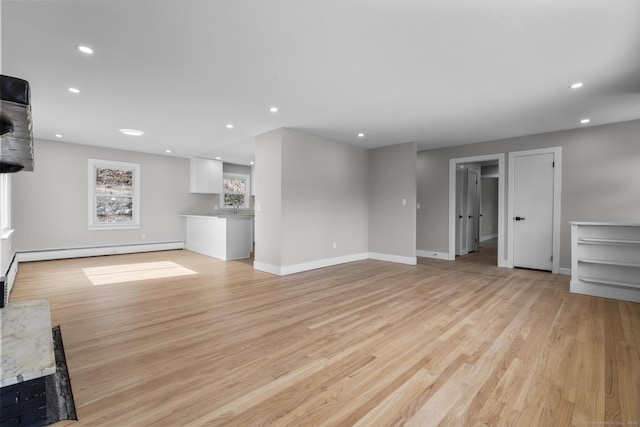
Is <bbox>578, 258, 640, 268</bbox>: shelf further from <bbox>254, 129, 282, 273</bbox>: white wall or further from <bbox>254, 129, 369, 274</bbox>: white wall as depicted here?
<bbox>254, 129, 282, 273</bbox>: white wall

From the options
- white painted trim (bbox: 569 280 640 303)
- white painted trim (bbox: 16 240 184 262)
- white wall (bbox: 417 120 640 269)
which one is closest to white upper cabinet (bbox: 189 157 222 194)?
white painted trim (bbox: 16 240 184 262)

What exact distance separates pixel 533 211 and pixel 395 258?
2.67m

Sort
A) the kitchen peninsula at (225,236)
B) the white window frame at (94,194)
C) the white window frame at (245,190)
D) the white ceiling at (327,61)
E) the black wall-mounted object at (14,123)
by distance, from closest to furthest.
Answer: the black wall-mounted object at (14,123) → the white ceiling at (327,61) → the kitchen peninsula at (225,236) → the white window frame at (94,194) → the white window frame at (245,190)

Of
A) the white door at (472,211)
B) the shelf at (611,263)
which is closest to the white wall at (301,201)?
the white door at (472,211)

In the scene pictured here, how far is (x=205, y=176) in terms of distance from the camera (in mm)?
7723

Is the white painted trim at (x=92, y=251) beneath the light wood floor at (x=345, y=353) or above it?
above

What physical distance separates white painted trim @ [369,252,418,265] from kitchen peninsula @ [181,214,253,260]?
2932 mm

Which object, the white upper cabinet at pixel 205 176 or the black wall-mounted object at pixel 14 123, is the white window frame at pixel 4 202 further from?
the white upper cabinet at pixel 205 176

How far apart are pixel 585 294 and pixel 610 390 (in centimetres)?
268

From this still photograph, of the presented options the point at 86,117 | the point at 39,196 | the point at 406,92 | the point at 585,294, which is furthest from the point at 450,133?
the point at 39,196

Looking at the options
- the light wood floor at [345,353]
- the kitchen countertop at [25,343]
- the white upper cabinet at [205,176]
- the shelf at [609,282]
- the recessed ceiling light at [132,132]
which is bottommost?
the light wood floor at [345,353]

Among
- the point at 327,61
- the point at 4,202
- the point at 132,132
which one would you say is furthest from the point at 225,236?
the point at 327,61

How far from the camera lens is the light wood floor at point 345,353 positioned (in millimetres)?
1562

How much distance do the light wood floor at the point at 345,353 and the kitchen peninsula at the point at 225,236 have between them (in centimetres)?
212
